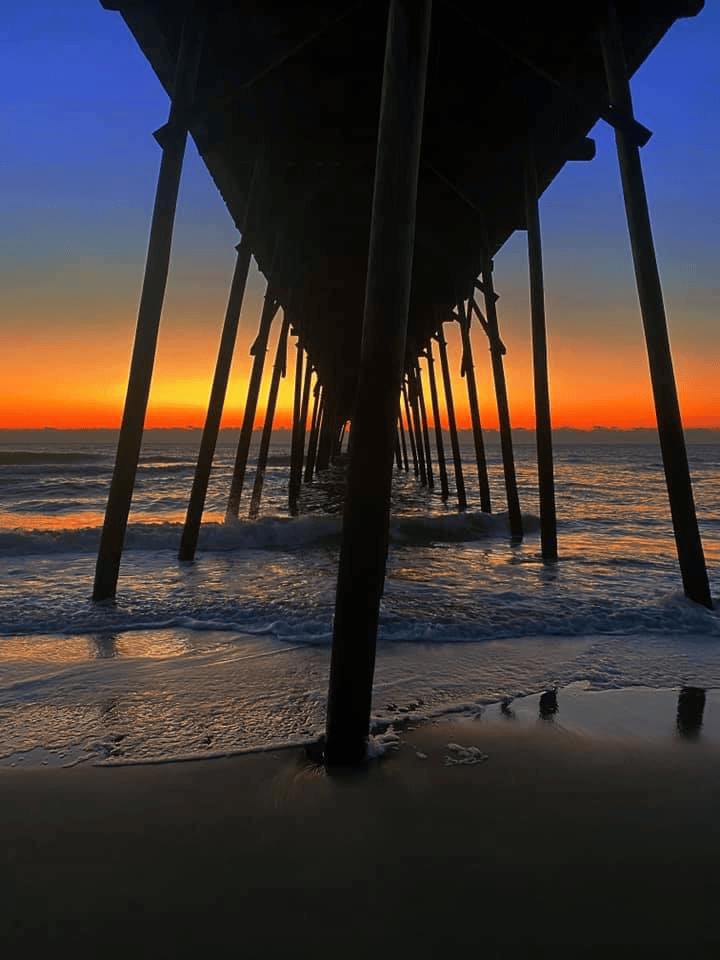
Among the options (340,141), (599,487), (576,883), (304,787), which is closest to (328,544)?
(340,141)

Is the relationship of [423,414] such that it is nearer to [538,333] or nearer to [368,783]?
[538,333]

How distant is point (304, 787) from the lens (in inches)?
74.8

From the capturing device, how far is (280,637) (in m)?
3.84

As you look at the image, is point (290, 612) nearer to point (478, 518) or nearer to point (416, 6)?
point (416, 6)

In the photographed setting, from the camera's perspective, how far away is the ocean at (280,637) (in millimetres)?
2484

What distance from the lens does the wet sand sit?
128cm

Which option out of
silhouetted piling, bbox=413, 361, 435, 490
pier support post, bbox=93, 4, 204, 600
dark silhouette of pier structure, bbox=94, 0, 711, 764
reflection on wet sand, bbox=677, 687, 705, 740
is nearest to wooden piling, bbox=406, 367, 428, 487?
silhouetted piling, bbox=413, 361, 435, 490

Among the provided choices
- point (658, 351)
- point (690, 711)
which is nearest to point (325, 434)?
point (658, 351)

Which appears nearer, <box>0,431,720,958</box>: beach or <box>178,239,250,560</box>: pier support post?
<box>0,431,720,958</box>: beach

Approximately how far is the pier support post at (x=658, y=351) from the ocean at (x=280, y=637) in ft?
1.42

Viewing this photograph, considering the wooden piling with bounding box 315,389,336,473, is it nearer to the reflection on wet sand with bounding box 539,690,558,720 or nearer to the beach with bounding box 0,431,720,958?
the beach with bounding box 0,431,720,958

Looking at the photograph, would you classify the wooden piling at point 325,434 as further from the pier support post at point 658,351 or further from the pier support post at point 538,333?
the pier support post at point 658,351

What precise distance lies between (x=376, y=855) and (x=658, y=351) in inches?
154

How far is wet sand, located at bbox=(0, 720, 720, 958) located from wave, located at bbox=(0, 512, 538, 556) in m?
6.19
